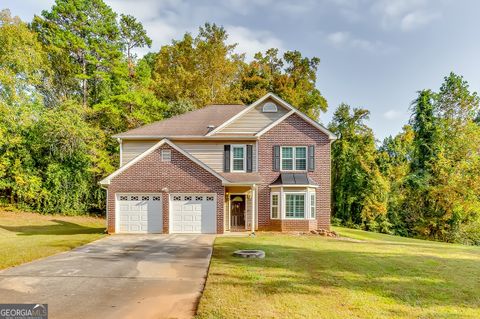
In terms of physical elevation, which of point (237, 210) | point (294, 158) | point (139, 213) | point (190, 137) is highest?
point (190, 137)

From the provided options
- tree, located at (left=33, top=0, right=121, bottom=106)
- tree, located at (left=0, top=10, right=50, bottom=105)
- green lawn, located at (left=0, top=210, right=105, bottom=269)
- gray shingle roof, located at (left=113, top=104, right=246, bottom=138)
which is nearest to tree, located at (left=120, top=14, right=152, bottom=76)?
tree, located at (left=33, top=0, right=121, bottom=106)

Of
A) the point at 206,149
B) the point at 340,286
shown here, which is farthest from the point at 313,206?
the point at 340,286

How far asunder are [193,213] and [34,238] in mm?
7562

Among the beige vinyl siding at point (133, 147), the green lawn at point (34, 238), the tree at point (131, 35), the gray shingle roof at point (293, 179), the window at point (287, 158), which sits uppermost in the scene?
the tree at point (131, 35)

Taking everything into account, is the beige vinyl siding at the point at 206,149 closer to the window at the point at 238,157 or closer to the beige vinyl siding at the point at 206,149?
the beige vinyl siding at the point at 206,149

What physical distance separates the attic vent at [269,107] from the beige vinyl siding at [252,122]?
0.19 m

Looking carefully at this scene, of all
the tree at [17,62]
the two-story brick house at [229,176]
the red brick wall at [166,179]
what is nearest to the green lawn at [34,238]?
the two-story brick house at [229,176]

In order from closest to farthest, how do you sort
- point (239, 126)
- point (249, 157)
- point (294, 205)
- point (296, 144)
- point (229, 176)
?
point (294, 205) → point (229, 176) → point (296, 144) → point (249, 157) → point (239, 126)

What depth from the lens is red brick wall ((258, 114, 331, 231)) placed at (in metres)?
18.7

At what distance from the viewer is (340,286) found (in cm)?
710

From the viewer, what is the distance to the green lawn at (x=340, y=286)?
5.65m

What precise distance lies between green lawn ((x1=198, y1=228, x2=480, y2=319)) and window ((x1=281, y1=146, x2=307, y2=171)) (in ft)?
27.3

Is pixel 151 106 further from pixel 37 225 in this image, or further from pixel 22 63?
pixel 37 225

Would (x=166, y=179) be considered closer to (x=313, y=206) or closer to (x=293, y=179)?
(x=293, y=179)
